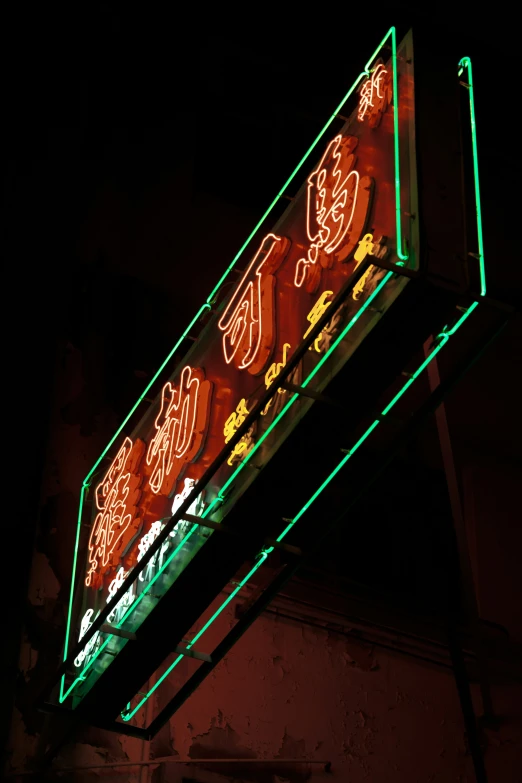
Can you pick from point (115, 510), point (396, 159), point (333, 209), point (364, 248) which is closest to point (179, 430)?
point (115, 510)

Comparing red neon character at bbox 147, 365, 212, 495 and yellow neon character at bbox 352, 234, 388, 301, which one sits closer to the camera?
yellow neon character at bbox 352, 234, 388, 301

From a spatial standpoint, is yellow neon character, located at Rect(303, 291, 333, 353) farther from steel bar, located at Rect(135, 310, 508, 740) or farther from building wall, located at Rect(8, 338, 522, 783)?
building wall, located at Rect(8, 338, 522, 783)

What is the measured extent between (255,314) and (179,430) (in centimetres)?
76

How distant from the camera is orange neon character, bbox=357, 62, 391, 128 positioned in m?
4.64

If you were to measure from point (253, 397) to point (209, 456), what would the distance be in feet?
1.43

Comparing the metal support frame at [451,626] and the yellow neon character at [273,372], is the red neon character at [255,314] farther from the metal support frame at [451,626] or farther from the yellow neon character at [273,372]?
the metal support frame at [451,626]

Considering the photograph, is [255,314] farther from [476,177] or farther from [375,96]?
[476,177]

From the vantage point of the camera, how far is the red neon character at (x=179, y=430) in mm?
5074

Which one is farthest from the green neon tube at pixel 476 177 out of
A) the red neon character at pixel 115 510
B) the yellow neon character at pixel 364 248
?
the red neon character at pixel 115 510

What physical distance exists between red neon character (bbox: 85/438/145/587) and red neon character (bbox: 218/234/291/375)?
39.9 inches

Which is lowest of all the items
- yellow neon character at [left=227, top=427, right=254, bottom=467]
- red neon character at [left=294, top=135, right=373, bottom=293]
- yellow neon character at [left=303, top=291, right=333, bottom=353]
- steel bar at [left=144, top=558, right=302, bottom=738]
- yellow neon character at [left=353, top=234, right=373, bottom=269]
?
steel bar at [left=144, top=558, right=302, bottom=738]

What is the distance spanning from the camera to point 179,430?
534 centimetres

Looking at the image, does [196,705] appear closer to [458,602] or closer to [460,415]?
[458,602]

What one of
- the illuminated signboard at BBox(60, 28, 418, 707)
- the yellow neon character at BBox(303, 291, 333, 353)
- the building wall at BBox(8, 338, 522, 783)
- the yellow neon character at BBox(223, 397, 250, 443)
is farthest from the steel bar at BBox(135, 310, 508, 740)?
the building wall at BBox(8, 338, 522, 783)
